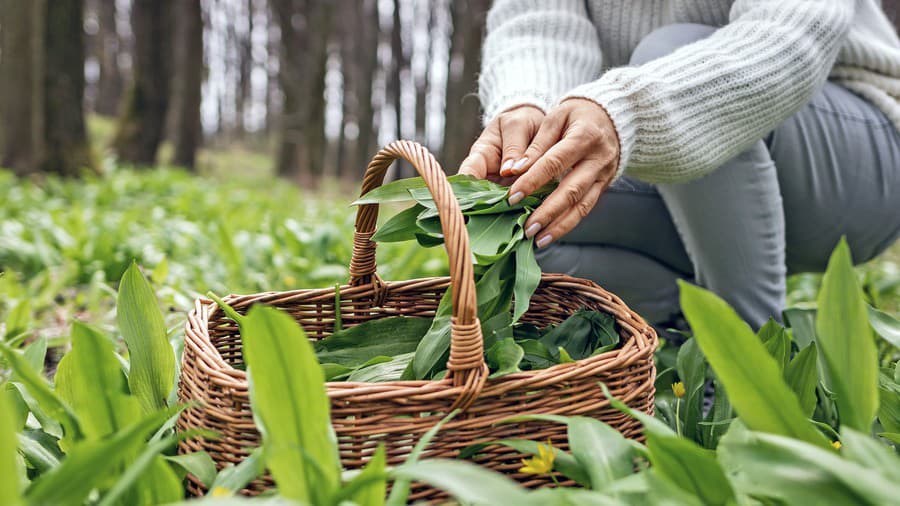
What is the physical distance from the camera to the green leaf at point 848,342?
897 mm

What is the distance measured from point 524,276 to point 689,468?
1.36ft

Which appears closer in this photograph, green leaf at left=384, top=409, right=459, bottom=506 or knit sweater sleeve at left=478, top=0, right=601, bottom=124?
green leaf at left=384, top=409, right=459, bottom=506

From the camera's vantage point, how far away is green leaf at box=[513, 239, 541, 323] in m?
1.15

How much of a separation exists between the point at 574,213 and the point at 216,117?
2452 centimetres

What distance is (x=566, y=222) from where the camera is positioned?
1225mm

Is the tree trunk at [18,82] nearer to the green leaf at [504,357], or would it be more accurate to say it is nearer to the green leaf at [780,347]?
the green leaf at [504,357]

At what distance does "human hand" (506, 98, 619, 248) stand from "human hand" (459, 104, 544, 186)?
2.6 inches

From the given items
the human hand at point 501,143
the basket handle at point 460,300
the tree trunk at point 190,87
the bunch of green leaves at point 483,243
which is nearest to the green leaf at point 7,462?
the basket handle at point 460,300

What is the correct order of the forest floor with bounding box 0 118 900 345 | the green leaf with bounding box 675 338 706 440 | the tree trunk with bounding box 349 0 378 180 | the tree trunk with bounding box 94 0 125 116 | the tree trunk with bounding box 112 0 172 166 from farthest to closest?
the tree trunk with bounding box 94 0 125 116 → the tree trunk with bounding box 349 0 378 180 → the tree trunk with bounding box 112 0 172 166 → the forest floor with bounding box 0 118 900 345 → the green leaf with bounding box 675 338 706 440

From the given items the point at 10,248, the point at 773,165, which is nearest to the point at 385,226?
the point at 773,165

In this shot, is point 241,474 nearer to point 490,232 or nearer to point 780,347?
point 490,232

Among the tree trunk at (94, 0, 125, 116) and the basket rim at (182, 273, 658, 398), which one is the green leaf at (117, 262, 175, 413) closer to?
the basket rim at (182, 273, 658, 398)

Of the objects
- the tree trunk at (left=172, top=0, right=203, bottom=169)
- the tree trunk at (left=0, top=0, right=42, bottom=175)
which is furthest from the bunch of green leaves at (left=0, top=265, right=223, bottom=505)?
the tree trunk at (left=172, top=0, right=203, bottom=169)

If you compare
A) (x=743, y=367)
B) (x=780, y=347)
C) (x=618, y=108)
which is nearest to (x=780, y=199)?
(x=780, y=347)
